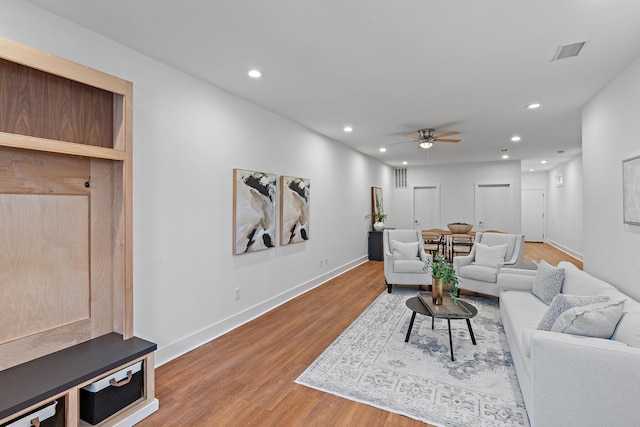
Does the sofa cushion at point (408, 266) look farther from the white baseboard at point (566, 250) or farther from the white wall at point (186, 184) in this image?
the white baseboard at point (566, 250)

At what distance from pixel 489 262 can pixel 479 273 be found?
1.30 ft

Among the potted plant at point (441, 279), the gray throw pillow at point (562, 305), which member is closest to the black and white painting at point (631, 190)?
the gray throw pillow at point (562, 305)

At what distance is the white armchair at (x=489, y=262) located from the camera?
4.50m

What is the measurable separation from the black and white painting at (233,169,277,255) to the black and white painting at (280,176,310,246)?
0.20 metres

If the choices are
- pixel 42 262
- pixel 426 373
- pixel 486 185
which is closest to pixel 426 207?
pixel 486 185

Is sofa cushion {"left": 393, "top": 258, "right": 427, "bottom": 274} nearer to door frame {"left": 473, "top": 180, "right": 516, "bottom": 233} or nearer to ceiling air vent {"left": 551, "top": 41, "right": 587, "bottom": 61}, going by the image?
ceiling air vent {"left": 551, "top": 41, "right": 587, "bottom": 61}

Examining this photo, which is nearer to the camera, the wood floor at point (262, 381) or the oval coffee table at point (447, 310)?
the wood floor at point (262, 381)

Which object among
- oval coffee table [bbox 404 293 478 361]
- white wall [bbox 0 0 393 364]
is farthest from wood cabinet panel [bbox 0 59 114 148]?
oval coffee table [bbox 404 293 478 361]

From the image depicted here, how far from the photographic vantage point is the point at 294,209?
4.64m

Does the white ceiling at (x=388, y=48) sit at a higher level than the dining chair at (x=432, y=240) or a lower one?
higher

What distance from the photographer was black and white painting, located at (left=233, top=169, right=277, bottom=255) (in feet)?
11.8

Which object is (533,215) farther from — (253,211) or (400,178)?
(253,211)

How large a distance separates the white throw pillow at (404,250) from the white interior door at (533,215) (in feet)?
25.7

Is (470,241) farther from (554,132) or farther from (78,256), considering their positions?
(78,256)
